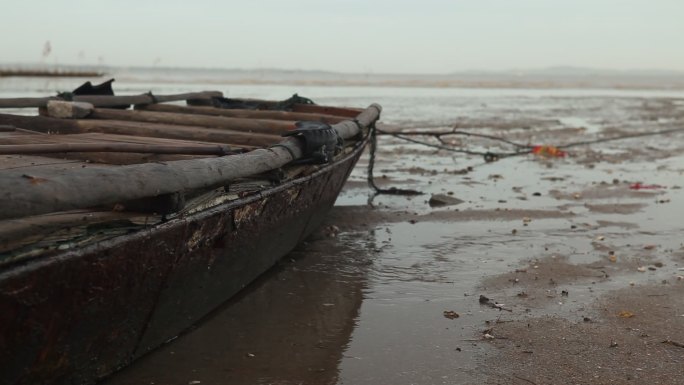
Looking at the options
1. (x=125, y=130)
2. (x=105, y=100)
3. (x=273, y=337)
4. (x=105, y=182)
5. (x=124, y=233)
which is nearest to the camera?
(x=105, y=182)

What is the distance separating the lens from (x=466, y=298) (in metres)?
4.50

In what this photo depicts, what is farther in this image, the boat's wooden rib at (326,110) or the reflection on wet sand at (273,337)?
the boat's wooden rib at (326,110)

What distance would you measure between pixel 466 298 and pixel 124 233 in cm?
267

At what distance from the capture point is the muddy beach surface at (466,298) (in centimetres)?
336

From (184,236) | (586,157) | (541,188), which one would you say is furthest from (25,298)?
(586,157)

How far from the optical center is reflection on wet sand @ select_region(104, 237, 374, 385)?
3216 mm

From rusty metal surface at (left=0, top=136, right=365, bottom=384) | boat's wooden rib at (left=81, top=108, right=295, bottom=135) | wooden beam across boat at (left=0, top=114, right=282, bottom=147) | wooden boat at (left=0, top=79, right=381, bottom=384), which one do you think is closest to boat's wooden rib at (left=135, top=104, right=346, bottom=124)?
boat's wooden rib at (left=81, top=108, right=295, bottom=135)

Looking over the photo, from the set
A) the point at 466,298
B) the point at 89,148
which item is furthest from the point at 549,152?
the point at 89,148

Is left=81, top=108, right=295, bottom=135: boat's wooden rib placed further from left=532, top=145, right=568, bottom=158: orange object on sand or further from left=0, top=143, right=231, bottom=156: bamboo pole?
left=532, top=145, right=568, bottom=158: orange object on sand

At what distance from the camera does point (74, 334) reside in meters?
2.41

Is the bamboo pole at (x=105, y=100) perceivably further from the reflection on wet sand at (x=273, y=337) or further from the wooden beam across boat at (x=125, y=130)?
the reflection on wet sand at (x=273, y=337)

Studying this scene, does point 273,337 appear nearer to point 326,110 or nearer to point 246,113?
point 246,113

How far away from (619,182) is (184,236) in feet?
25.9

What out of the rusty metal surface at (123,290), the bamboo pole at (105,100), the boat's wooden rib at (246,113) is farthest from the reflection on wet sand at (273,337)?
the bamboo pole at (105,100)
